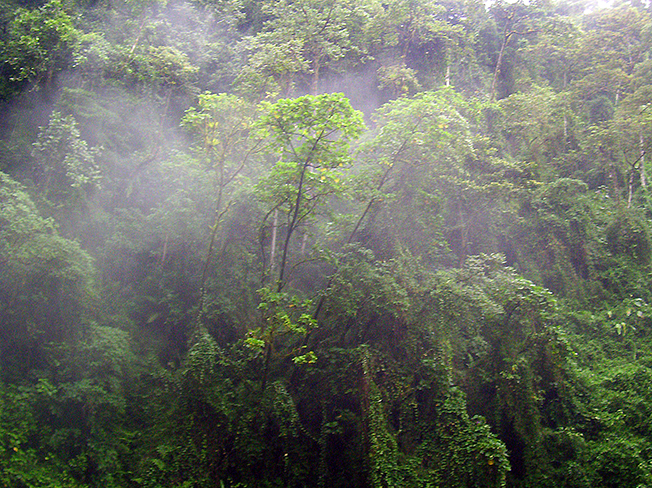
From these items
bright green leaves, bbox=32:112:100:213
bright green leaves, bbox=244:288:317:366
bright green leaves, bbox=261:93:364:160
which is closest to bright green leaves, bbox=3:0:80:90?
bright green leaves, bbox=32:112:100:213

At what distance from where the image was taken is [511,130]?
12.0 metres

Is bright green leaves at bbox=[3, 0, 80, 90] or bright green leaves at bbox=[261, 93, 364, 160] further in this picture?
bright green leaves at bbox=[3, 0, 80, 90]

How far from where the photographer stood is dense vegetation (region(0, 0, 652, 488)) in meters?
6.53

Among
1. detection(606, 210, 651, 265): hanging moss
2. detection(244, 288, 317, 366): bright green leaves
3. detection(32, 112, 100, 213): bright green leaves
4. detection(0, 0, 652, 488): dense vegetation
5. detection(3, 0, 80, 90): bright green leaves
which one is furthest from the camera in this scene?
detection(606, 210, 651, 265): hanging moss

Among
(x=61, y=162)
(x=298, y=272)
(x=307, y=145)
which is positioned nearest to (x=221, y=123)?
(x=307, y=145)

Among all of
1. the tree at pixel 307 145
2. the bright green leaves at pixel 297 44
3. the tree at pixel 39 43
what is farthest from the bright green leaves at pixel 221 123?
the tree at pixel 39 43

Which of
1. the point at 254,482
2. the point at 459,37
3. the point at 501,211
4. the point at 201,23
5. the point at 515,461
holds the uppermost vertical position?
the point at 459,37

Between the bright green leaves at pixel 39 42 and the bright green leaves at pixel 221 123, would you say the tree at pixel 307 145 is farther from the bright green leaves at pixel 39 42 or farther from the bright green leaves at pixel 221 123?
the bright green leaves at pixel 39 42

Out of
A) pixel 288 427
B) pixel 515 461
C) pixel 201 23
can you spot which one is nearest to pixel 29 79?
pixel 201 23

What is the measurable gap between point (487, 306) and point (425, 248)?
6.59ft

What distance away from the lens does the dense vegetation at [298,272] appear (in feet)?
21.4

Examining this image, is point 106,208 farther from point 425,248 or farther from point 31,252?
point 425,248

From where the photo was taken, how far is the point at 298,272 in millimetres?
9164

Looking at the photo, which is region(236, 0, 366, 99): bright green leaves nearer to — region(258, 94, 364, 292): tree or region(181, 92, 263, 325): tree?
region(181, 92, 263, 325): tree
